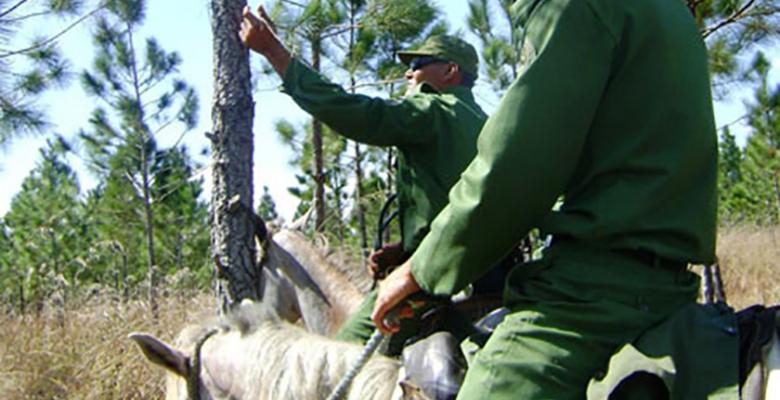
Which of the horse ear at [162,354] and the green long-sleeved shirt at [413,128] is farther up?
the green long-sleeved shirt at [413,128]

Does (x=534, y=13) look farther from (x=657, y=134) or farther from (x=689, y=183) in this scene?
(x=689, y=183)

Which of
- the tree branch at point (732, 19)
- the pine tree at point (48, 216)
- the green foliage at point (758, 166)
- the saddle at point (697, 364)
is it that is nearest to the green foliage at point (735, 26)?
the tree branch at point (732, 19)

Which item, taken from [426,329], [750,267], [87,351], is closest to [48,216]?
[750,267]

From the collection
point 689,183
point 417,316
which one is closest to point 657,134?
point 689,183

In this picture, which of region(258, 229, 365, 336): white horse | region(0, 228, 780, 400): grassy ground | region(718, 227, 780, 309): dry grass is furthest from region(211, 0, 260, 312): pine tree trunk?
region(718, 227, 780, 309): dry grass

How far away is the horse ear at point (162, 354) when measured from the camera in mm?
2510

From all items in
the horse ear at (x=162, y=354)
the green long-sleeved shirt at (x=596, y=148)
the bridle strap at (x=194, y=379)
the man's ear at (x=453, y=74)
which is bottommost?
the bridle strap at (x=194, y=379)

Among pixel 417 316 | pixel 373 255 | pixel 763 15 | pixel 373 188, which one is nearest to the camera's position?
pixel 417 316

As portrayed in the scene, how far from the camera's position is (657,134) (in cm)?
186

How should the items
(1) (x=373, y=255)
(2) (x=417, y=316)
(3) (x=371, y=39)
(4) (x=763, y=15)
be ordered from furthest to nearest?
(3) (x=371, y=39)
(4) (x=763, y=15)
(1) (x=373, y=255)
(2) (x=417, y=316)

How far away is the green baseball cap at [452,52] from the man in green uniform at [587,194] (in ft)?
8.03

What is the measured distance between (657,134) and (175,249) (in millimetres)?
28986

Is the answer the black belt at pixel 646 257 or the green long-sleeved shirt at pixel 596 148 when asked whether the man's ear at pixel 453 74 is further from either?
the black belt at pixel 646 257

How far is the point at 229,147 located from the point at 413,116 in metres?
1.66
